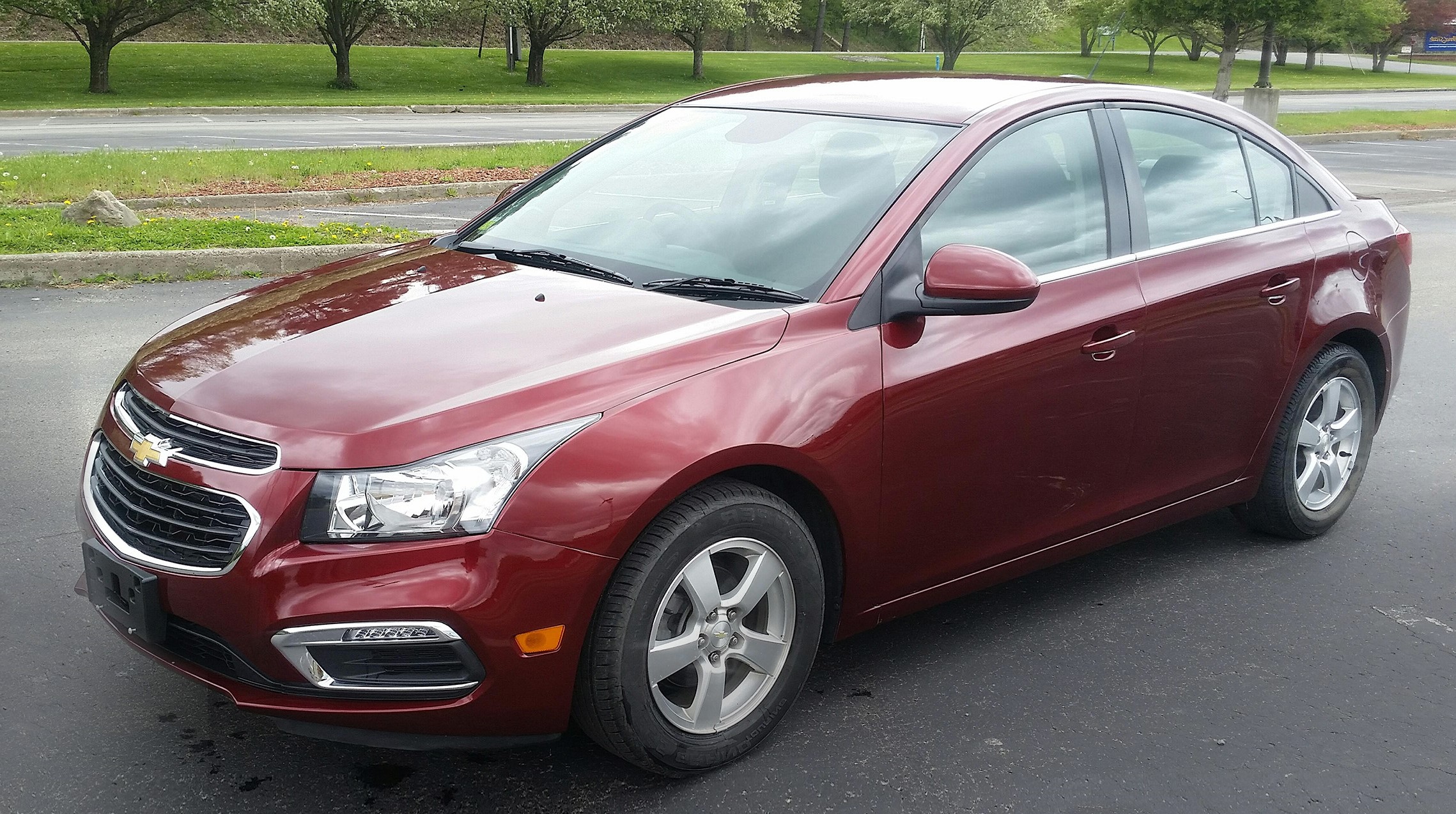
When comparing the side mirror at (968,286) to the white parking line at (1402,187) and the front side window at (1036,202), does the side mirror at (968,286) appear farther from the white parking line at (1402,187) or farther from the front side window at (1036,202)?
the white parking line at (1402,187)

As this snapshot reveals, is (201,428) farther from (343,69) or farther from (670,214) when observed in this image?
(343,69)

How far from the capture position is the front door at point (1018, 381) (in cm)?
334

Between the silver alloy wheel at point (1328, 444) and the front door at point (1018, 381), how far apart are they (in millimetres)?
1161

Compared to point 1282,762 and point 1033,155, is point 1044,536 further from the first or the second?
point 1033,155

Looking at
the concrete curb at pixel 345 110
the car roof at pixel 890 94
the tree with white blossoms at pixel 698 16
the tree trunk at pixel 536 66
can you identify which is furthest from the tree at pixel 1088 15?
the car roof at pixel 890 94

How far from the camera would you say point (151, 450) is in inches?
112

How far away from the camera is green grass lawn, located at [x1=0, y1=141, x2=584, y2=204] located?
504 inches

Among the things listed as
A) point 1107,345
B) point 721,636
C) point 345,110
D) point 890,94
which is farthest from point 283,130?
point 721,636

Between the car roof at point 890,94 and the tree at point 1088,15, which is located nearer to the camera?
the car roof at point 890,94

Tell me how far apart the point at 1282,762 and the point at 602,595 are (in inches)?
70.8

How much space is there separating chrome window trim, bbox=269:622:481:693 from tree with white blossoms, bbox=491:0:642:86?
3818 centimetres

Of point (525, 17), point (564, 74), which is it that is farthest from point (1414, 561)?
point (564, 74)

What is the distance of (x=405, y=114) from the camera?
94.3 feet

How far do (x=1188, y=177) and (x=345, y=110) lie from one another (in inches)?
1085
